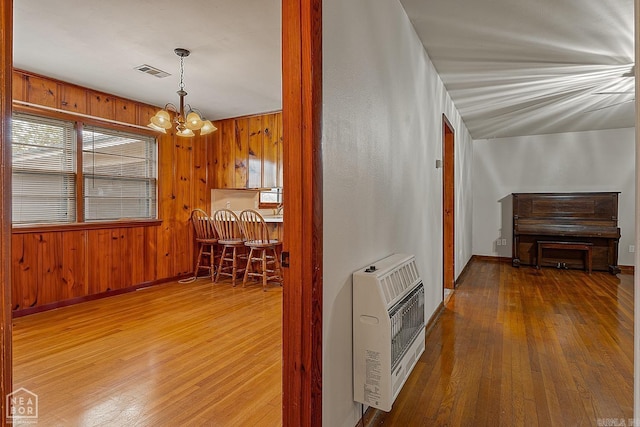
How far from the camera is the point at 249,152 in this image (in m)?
5.32

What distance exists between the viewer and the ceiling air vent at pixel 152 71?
3.37 meters

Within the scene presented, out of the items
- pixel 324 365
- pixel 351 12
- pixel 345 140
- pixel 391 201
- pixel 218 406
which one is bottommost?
pixel 218 406

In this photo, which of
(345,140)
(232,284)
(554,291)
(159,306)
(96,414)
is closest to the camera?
(345,140)

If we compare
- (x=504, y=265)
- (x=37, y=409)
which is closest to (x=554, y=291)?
(x=504, y=265)

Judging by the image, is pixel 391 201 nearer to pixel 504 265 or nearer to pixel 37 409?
pixel 37 409

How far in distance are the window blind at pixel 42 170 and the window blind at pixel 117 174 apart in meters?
0.16

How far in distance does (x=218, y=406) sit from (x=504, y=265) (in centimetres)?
568

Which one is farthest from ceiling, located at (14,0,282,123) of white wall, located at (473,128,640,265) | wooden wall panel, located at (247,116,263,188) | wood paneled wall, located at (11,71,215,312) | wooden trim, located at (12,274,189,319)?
white wall, located at (473,128,640,265)

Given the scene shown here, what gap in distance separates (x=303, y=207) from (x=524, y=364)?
6.61 ft

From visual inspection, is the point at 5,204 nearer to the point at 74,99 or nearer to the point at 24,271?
the point at 24,271

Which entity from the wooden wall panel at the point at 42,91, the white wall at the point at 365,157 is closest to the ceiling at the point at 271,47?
the wooden wall panel at the point at 42,91

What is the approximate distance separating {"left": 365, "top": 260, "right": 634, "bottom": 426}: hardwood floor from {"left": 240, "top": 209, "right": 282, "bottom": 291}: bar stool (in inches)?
85.3

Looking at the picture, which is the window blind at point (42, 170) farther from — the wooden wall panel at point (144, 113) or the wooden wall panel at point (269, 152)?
the wooden wall panel at point (269, 152)

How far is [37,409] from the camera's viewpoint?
1832 mm
